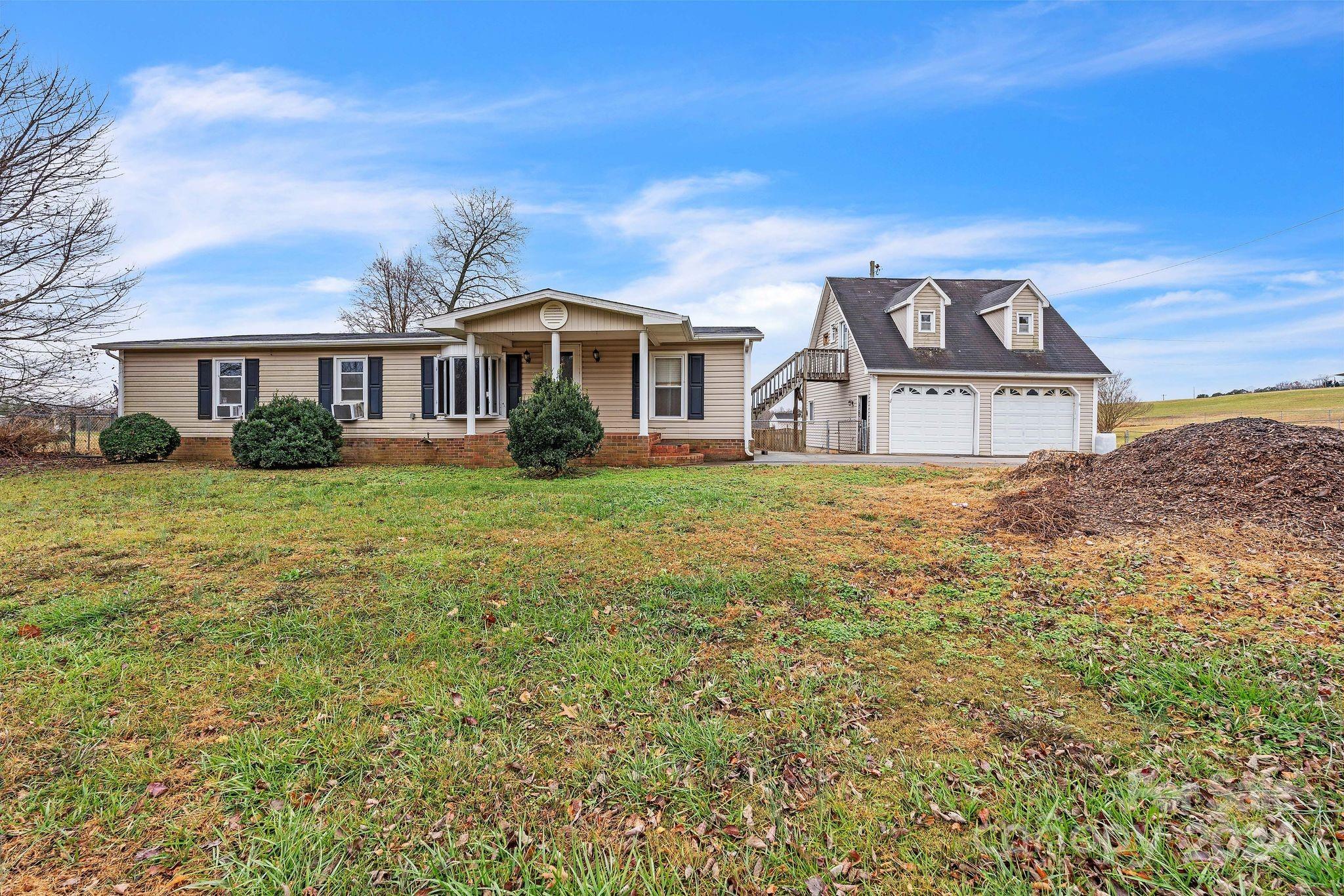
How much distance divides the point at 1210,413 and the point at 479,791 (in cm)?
5187

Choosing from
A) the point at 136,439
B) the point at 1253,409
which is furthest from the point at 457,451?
the point at 1253,409

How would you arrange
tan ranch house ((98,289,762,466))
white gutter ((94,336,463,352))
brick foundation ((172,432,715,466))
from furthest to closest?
white gutter ((94,336,463,352)), tan ranch house ((98,289,762,466)), brick foundation ((172,432,715,466))

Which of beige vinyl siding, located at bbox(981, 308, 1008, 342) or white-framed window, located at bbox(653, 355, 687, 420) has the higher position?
beige vinyl siding, located at bbox(981, 308, 1008, 342)

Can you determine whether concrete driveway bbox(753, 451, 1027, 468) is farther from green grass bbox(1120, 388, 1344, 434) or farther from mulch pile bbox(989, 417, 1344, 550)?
green grass bbox(1120, 388, 1344, 434)

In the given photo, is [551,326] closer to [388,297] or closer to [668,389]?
[668,389]

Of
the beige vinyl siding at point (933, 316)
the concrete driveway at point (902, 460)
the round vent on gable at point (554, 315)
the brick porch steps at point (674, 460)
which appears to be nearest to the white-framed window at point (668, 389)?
the brick porch steps at point (674, 460)

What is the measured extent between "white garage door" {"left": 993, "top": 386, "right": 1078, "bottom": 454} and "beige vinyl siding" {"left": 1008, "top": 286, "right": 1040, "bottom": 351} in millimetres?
1847

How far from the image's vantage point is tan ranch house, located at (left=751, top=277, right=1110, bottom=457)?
61.4 ft

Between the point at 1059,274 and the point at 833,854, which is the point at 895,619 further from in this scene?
the point at 1059,274

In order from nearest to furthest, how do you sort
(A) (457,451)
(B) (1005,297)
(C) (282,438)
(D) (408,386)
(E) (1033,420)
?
(C) (282,438) < (A) (457,451) < (D) (408,386) < (E) (1033,420) < (B) (1005,297)

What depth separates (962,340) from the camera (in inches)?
794

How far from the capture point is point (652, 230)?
661 inches

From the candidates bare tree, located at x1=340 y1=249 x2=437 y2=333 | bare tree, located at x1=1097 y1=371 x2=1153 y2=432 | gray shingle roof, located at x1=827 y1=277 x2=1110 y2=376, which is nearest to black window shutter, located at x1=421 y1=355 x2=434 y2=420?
gray shingle roof, located at x1=827 y1=277 x2=1110 y2=376

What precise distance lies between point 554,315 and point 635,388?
9.04ft
